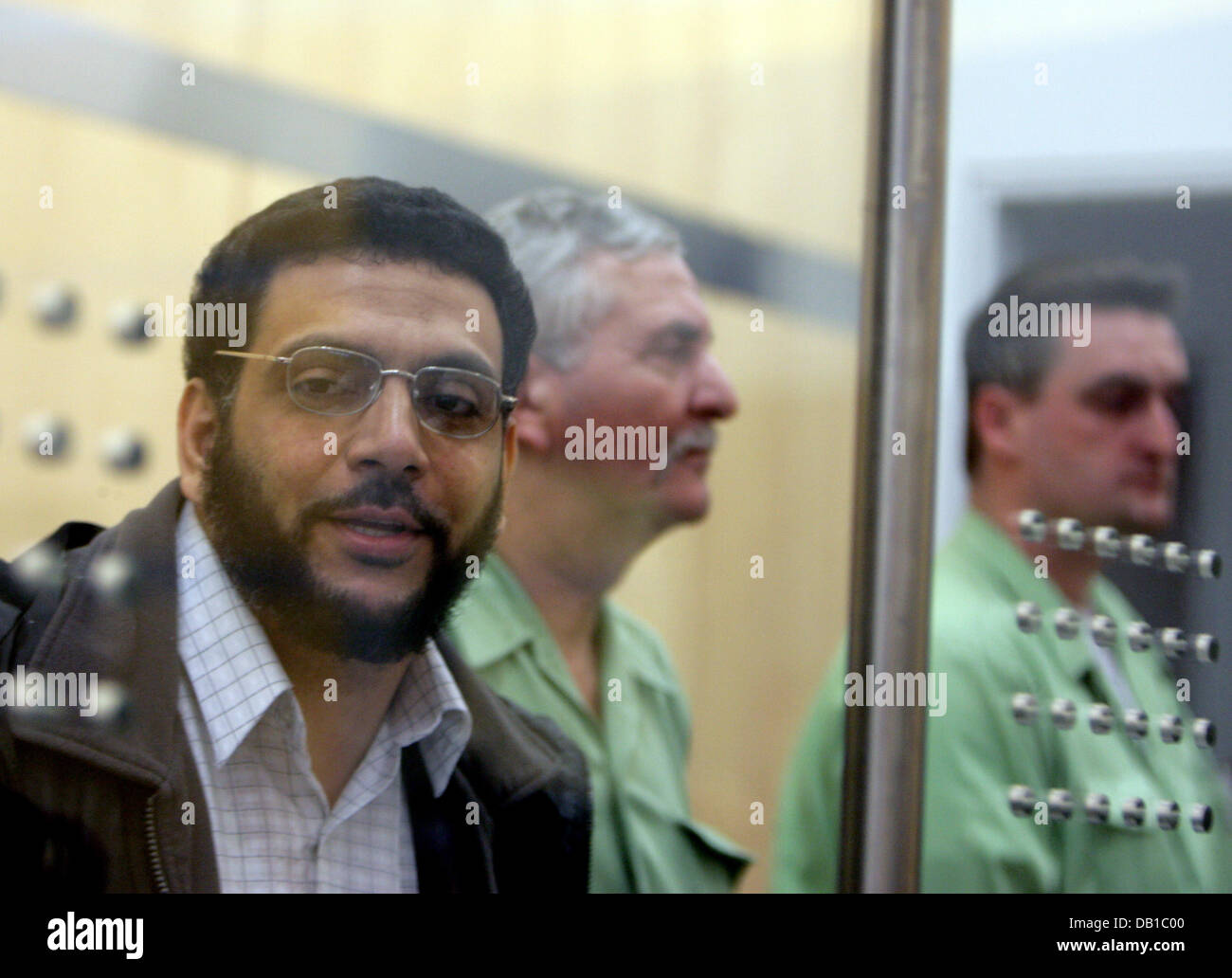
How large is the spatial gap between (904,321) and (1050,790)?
0.55m

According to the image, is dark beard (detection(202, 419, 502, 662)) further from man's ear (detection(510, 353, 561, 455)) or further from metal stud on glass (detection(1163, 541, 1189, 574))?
metal stud on glass (detection(1163, 541, 1189, 574))

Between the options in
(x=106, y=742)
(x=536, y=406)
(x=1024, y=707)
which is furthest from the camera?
(x=1024, y=707)

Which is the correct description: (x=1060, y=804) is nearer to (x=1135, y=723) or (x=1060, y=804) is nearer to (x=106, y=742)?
(x=1135, y=723)

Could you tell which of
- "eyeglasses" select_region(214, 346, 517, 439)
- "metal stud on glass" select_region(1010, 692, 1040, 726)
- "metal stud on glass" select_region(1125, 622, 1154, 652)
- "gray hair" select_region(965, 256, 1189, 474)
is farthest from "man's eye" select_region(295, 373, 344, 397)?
"metal stud on glass" select_region(1125, 622, 1154, 652)

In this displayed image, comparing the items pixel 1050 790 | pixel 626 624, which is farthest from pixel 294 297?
pixel 1050 790

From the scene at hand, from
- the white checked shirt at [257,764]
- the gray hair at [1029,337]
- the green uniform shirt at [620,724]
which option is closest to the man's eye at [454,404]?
the green uniform shirt at [620,724]

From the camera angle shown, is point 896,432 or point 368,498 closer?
point 368,498

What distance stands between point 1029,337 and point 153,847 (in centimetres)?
108

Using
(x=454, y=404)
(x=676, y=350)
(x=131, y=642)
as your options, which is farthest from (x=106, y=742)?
(x=676, y=350)

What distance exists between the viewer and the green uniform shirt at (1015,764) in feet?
5.69

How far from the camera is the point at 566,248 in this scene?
5.47ft

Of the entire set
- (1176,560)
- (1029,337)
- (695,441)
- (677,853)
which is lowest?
(677,853)

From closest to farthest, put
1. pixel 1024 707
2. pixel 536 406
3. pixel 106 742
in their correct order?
pixel 106 742 → pixel 536 406 → pixel 1024 707
